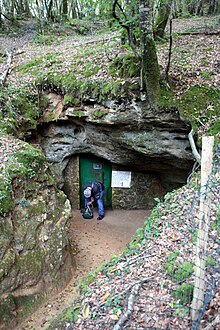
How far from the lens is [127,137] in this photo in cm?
1002

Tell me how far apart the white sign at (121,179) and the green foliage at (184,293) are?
28.1ft

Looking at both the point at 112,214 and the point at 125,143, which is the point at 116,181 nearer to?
the point at 112,214

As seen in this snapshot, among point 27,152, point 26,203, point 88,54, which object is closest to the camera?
point 26,203

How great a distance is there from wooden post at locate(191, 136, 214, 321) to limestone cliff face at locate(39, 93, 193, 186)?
599 centimetres

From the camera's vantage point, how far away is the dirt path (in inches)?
271

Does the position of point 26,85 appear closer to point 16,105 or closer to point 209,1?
point 16,105

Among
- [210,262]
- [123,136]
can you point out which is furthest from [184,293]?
[123,136]

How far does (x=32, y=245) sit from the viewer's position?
705 cm

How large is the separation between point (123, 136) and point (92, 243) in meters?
3.78

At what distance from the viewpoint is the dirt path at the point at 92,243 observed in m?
6.88

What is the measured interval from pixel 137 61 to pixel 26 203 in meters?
5.48

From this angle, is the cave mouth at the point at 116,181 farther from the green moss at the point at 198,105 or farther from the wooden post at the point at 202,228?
the wooden post at the point at 202,228

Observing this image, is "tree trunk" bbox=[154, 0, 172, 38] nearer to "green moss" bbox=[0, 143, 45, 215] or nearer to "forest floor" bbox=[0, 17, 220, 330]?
"forest floor" bbox=[0, 17, 220, 330]

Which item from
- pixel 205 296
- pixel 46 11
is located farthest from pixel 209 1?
pixel 205 296
